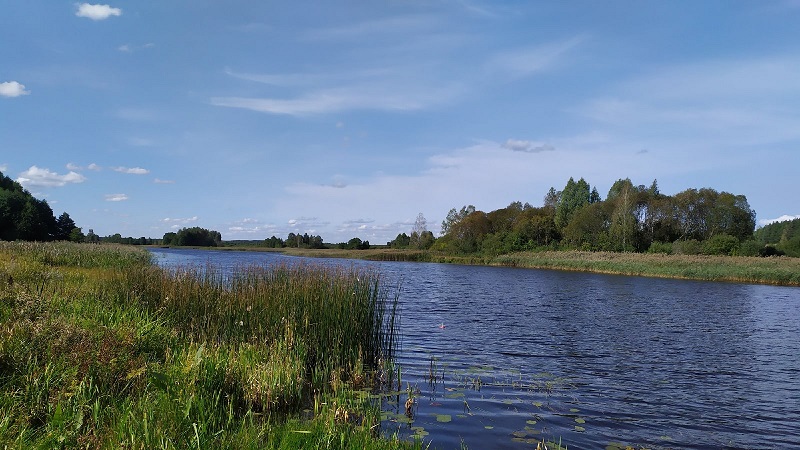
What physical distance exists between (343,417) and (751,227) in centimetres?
7506

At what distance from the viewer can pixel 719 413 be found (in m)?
9.38

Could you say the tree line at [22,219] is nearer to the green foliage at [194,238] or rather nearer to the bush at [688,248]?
the green foliage at [194,238]

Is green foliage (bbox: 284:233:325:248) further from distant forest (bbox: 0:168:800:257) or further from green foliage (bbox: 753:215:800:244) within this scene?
green foliage (bbox: 753:215:800:244)

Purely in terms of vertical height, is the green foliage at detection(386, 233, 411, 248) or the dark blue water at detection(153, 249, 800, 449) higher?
the green foliage at detection(386, 233, 411, 248)

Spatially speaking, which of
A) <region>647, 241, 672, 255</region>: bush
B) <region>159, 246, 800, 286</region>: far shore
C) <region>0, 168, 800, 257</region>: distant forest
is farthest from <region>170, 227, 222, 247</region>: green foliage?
<region>647, 241, 672, 255</region>: bush

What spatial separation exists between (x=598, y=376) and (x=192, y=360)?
343 inches

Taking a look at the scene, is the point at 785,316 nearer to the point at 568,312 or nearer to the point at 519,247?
the point at 568,312

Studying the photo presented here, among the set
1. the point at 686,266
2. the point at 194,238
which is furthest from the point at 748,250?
the point at 194,238

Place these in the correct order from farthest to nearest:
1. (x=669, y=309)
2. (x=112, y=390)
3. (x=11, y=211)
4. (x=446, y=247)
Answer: (x=446, y=247) → (x=11, y=211) → (x=669, y=309) → (x=112, y=390)

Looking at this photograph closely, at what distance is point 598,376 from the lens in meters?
11.6

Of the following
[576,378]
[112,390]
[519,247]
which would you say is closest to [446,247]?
[519,247]

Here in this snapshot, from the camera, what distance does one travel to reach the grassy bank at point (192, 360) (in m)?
5.25

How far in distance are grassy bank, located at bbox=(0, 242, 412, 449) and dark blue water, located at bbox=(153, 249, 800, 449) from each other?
1.43 metres

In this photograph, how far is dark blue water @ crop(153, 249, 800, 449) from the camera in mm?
8008
